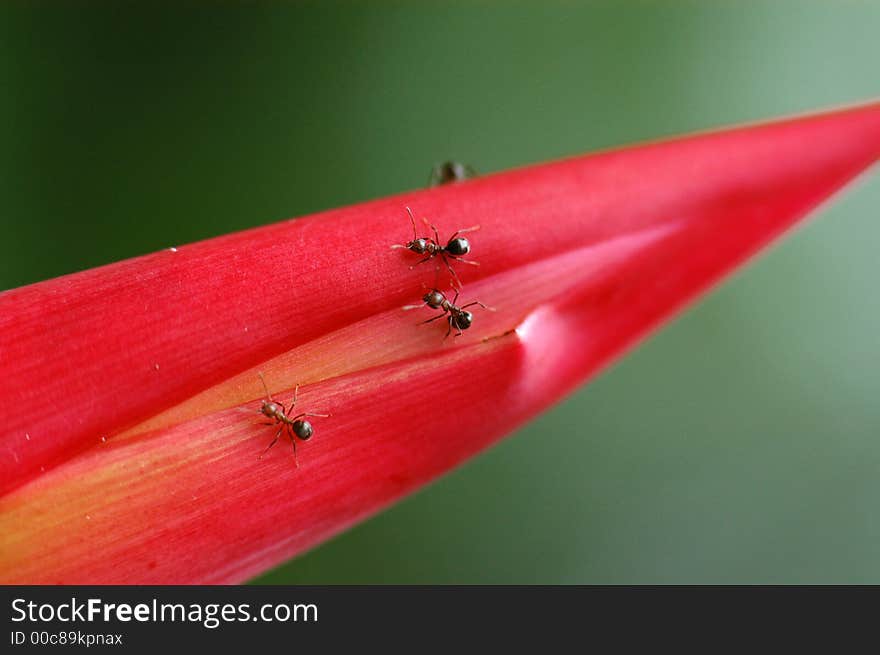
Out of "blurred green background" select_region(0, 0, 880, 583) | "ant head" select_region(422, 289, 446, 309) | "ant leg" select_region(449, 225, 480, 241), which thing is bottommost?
"ant head" select_region(422, 289, 446, 309)

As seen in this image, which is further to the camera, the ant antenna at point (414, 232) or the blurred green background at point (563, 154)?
the blurred green background at point (563, 154)

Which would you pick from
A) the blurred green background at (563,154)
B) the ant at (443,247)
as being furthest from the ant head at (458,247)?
the blurred green background at (563,154)

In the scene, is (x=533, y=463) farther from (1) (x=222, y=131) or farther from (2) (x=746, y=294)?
(1) (x=222, y=131)

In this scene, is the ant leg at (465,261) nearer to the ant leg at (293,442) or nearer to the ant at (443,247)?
the ant at (443,247)

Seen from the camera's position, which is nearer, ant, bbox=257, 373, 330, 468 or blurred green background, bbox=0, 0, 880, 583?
ant, bbox=257, 373, 330, 468

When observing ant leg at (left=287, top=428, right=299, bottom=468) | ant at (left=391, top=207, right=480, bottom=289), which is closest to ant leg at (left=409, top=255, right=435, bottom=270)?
ant at (left=391, top=207, right=480, bottom=289)

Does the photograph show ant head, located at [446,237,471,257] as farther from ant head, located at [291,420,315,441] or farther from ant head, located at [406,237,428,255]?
ant head, located at [291,420,315,441]
